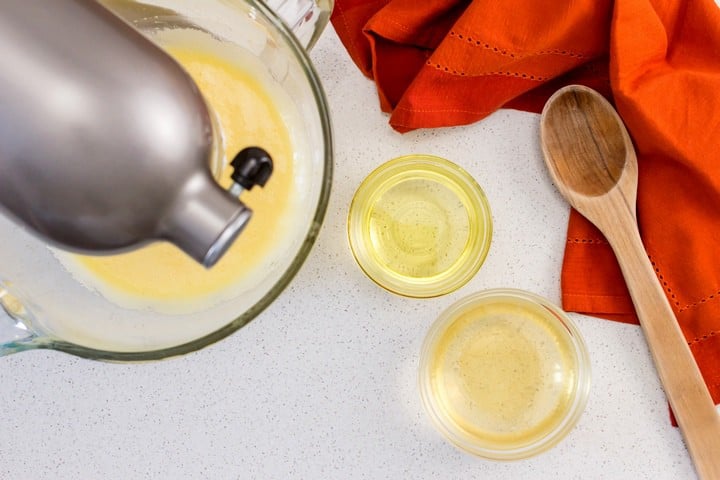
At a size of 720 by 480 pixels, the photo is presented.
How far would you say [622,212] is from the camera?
27.9 inches

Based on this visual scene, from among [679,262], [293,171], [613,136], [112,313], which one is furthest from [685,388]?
[112,313]

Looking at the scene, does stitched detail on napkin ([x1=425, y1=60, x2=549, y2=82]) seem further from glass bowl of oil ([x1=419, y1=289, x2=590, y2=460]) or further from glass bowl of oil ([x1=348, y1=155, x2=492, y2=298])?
glass bowl of oil ([x1=419, y1=289, x2=590, y2=460])

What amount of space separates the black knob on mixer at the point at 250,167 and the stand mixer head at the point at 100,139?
0.03 metres

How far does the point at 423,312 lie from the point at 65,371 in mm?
369

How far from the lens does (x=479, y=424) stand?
735 mm

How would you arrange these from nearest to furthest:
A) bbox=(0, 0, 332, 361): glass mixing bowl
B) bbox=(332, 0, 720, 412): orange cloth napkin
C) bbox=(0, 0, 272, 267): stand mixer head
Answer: bbox=(0, 0, 272, 267): stand mixer head → bbox=(0, 0, 332, 361): glass mixing bowl → bbox=(332, 0, 720, 412): orange cloth napkin

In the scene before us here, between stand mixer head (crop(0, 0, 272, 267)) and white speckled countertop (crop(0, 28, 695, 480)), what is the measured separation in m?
0.29

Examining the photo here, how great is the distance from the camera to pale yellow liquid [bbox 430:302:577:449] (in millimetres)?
731

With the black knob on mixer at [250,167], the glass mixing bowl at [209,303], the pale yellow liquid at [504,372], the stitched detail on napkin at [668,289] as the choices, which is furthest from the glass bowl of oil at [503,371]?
the black knob on mixer at [250,167]

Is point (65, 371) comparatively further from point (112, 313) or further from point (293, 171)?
point (293, 171)

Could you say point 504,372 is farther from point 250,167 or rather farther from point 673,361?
point 250,167

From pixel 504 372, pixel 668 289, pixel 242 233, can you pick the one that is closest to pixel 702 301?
pixel 668 289

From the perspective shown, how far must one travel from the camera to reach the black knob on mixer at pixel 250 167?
47cm

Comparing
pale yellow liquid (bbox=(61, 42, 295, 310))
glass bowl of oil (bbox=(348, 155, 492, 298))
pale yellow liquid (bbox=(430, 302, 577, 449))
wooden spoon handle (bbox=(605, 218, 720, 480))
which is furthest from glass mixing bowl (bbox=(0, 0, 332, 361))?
wooden spoon handle (bbox=(605, 218, 720, 480))
